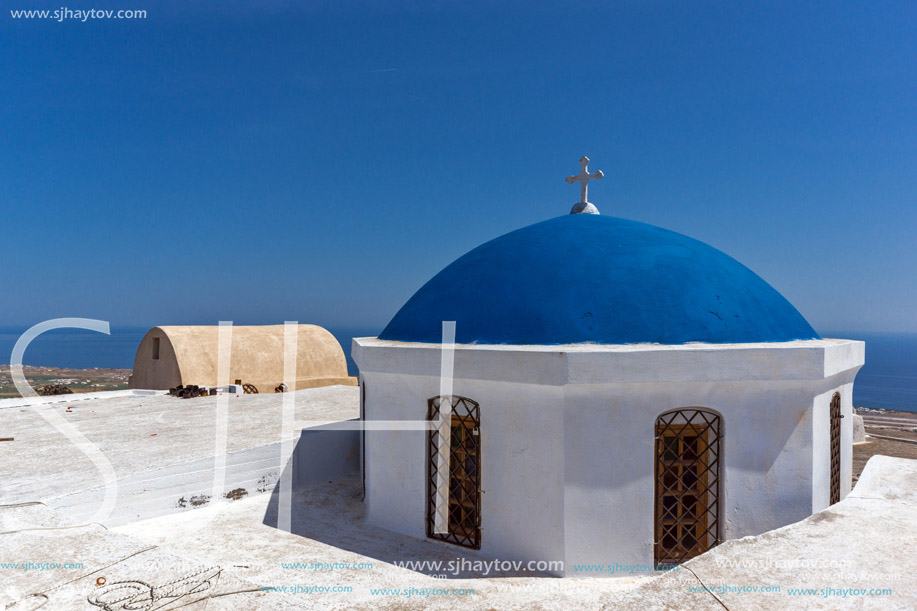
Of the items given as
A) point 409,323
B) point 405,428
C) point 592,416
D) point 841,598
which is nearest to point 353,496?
point 405,428

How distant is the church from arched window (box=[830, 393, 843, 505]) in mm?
38

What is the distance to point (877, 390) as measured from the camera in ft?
430

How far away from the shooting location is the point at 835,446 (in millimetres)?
6711

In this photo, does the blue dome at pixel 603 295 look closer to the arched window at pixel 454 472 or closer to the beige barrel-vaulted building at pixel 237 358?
→ the arched window at pixel 454 472

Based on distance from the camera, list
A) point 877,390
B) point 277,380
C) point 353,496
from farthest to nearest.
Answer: point 877,390
point 277,380
point 353,496

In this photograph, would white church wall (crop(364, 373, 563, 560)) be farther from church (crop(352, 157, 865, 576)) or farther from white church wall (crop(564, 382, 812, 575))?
white church wall (crop(564, 382, 812, 575))

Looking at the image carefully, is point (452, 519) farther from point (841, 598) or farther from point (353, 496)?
point (841, 598)

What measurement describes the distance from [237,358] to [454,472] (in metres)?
15.3

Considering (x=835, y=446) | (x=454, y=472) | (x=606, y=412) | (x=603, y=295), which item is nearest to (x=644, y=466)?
(x=606, y=412)

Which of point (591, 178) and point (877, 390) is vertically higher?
point (591, 178)

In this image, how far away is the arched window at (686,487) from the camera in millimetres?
5656

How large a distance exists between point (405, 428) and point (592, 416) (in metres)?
2.42

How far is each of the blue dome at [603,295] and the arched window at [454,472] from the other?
897 millimetres

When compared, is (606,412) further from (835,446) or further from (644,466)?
(835,446)
